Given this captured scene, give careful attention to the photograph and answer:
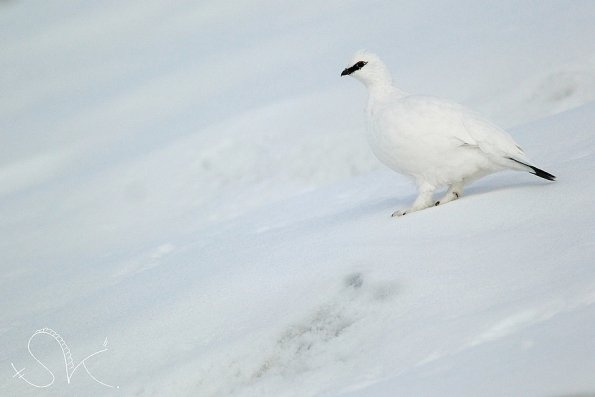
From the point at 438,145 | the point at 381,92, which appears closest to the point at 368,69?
the point at 381,92

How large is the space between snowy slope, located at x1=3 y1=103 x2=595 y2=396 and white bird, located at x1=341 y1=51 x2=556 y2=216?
169mm

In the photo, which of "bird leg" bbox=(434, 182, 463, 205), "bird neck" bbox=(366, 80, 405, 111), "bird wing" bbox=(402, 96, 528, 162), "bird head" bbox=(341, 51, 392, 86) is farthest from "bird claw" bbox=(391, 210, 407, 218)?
"bird head" bbox=(341, 51, 392, 86)

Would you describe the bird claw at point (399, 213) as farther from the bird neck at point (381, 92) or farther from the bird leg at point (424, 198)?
the bird neck at point (381, 92)

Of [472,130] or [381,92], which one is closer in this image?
[472,130]

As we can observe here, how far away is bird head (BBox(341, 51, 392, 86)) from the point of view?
4.69m

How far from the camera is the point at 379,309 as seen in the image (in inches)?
125

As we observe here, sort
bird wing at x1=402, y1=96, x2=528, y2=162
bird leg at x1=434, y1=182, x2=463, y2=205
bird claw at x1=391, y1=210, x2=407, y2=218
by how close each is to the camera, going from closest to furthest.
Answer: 1. bird wing at x1=402, y1=96, x2=528, y2=162
2. bird claw at x1=391, y1=210, x2=407, y2=218
3. bird leg at x1=434, y1=182, x2=463, y2=205

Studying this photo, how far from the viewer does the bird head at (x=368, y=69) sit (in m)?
4.69

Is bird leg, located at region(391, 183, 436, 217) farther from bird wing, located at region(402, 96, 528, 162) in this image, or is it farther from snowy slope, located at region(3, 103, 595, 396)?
bird wing, located at region(402, 96, 528, 162)

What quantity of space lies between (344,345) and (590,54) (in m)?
5.41

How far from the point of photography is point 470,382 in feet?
8.11

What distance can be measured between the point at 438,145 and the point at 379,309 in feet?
3.99

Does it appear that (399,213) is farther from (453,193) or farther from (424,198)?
(453,193)

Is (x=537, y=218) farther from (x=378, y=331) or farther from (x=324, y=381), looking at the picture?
(x=324, y=381)
